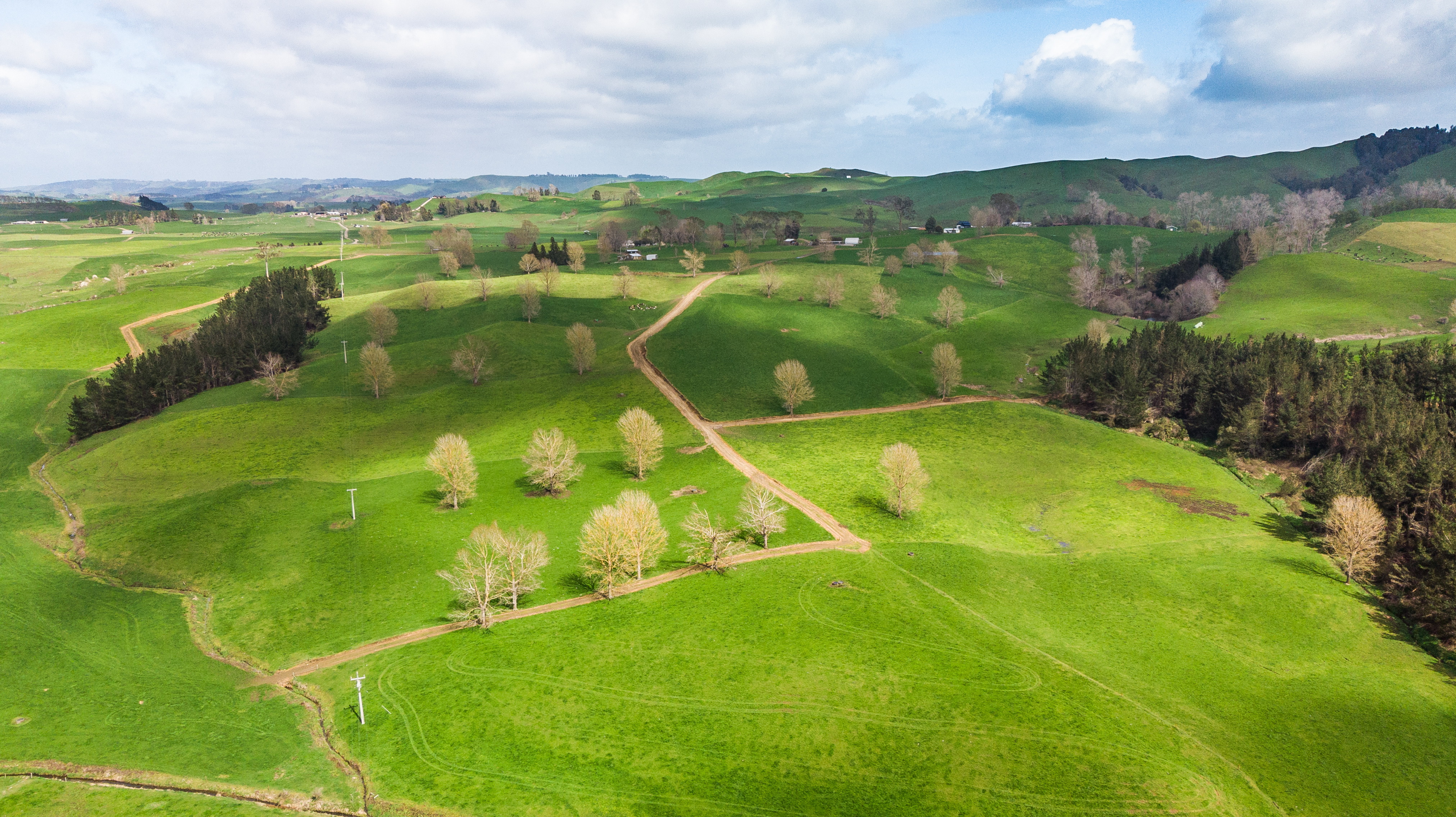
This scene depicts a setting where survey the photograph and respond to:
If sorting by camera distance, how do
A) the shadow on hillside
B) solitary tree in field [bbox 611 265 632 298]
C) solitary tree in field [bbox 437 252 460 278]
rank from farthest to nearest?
solitary tree in field [bbox 437 252 460 278]
solitary tree in field [bbox 611 265 632 298]
the shadow on hillside

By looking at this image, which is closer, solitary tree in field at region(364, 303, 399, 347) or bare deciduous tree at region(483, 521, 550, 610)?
bare deciduous tree at region(483, 521, 550, 610)

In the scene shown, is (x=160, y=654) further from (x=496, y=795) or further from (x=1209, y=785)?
(x=1209, y=785)

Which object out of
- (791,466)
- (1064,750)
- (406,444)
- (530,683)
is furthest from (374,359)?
(1064,750)

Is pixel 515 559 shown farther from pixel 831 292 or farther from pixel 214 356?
pixel 831 292

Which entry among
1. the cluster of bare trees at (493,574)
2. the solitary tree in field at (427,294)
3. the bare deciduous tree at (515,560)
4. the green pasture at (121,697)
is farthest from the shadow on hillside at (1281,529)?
the solitary tree in field at (427,294)

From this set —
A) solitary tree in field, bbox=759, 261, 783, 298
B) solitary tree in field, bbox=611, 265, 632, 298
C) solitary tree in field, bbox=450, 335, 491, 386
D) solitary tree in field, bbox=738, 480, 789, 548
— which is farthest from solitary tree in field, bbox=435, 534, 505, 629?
solitary tree in field, bbox=759, 261, 783, 298

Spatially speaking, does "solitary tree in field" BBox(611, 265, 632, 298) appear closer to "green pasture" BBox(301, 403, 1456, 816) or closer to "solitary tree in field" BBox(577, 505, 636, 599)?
"green pasture" BBox(301, 403, 1456, 816)

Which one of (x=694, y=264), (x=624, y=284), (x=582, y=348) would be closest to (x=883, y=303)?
(x=694, y=264)
